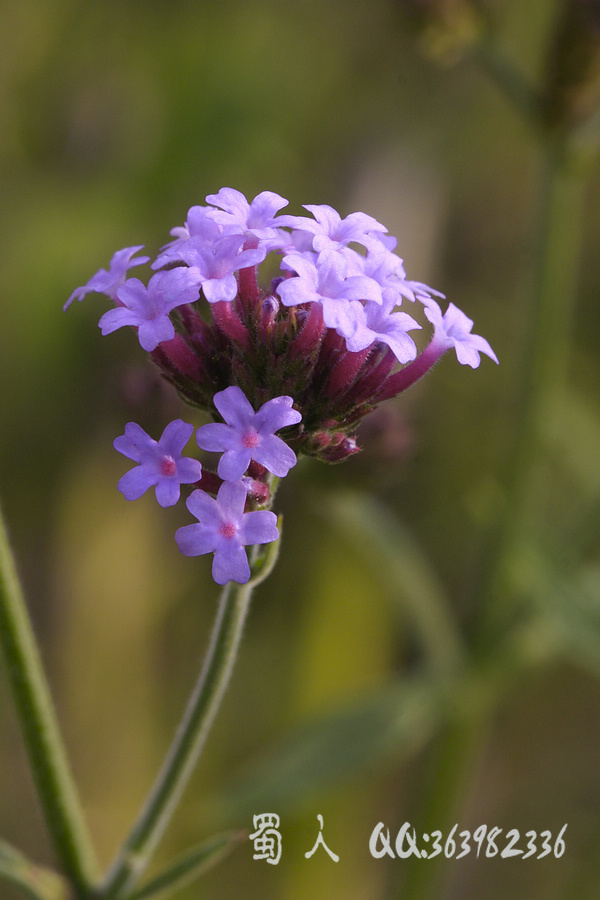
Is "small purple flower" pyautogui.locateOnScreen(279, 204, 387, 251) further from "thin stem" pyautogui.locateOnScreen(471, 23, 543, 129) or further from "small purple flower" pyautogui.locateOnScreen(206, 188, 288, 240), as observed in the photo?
"thin stem" pyautogui.locateOnScreen(471, 23, 543, 129)

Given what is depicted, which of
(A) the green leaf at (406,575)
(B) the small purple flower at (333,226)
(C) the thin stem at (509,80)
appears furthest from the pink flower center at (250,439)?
(C) the thin stem at (509,80)

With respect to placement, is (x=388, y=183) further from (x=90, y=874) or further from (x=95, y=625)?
(x=90, y=874)

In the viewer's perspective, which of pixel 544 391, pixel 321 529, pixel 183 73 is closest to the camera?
pixel 544 391

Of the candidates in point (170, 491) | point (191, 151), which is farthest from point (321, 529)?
point (170, 491)

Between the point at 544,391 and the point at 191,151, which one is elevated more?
the point at 191,151

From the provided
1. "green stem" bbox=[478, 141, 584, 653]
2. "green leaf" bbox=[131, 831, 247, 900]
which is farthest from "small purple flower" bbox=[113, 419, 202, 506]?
"green stem" bbox=[478, 141, 584, 653]

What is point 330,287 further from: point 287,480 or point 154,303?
point 287,480

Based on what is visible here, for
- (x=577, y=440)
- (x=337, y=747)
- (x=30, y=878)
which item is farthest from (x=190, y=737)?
(x=577, y=440)

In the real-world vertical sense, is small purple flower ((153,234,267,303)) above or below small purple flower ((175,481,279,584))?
above

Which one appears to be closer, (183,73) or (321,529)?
(321,529)
